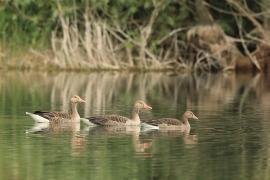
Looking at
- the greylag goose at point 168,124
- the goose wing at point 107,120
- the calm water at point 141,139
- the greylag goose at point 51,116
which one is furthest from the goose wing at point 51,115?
the greylag goose at point 168,124

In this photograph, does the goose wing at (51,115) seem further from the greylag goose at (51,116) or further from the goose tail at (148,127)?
the goose tail at (148,127)

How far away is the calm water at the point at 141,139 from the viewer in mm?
17938

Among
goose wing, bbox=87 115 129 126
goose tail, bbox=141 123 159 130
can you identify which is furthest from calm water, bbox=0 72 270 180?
goose wing, bbox=87 115 129 126

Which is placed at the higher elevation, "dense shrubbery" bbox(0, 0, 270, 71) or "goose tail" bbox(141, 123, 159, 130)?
"dense shrubbery" bbox(0, 0, 270, 71)

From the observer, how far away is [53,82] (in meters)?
40.9

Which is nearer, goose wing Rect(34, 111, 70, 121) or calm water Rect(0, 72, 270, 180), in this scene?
calm water Rect(0, 72, 270, 180)

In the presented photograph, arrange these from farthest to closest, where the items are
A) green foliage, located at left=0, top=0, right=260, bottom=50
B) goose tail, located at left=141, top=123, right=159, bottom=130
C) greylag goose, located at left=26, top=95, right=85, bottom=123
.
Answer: green foliage, located at left=0, top=0, right=260, bottom=50 → greylag goose, located at left=26, top=95, right=85, bottom=123 → goose tail, located at left=141, top=123, right=159, bottom=130

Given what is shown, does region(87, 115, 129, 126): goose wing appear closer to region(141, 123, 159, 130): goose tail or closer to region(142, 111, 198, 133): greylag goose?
region(141, 123, 159, 130): goose tail

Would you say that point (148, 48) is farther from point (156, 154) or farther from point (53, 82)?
point (156, 154)

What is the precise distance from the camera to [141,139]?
73.1ft

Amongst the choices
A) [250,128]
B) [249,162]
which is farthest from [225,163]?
[250,128]

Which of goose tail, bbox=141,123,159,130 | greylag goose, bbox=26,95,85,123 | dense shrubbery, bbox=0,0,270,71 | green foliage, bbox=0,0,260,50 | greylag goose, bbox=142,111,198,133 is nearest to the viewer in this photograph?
greylag goose, bbox=142,111,198,133

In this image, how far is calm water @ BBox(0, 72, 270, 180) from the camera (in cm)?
1794

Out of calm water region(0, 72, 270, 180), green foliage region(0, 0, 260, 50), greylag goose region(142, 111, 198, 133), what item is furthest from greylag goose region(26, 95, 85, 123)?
green foliage region(0, 0, 260, 50)
